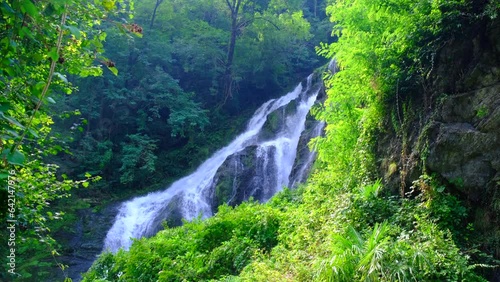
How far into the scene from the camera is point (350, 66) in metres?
7.47

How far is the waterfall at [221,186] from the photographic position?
15.7 m

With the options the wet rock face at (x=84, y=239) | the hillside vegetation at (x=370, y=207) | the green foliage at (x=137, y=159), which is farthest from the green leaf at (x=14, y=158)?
the green foliage at (x=137, y=159)

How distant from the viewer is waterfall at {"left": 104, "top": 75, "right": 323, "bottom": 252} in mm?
15711

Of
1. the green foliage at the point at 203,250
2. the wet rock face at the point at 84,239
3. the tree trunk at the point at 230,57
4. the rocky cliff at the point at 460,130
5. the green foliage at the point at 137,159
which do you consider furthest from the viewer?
the tree trunk at the point at 230,57

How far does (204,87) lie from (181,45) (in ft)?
12.2

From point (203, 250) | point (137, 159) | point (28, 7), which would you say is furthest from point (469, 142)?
point (137, 159)

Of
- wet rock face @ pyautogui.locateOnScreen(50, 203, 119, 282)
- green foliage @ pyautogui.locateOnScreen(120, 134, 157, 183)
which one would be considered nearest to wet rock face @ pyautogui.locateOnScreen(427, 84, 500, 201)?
wet rock face @ pyautogui.locateOnScreen(50, 203, 119, 282)

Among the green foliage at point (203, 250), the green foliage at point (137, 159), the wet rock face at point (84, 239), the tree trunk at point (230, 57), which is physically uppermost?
the tree trunk at point (230, 57)

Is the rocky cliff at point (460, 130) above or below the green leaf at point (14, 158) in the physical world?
above

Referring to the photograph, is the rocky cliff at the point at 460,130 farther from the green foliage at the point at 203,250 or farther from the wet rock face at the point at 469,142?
the green foliage at the point at 203,250

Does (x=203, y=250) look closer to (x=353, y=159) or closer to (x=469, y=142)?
(x=353, y=159)

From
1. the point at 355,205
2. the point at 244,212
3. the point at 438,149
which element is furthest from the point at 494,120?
the point at 244,212

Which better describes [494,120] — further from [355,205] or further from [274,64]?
[274,64]

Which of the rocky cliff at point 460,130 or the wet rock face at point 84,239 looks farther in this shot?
the wet rock face at point 84,239
